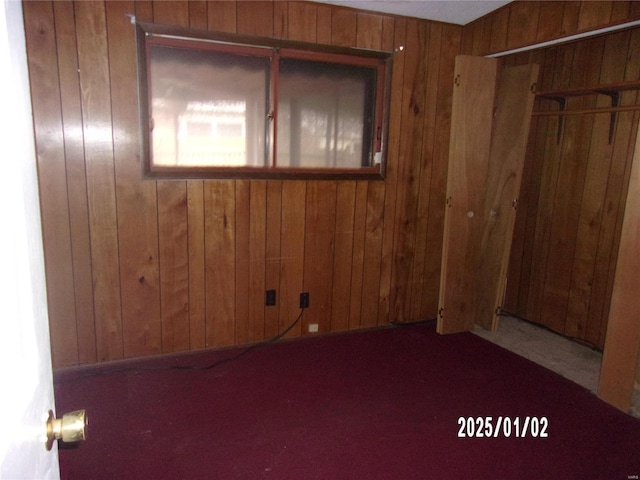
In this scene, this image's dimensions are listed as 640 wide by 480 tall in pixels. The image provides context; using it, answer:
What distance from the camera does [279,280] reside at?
3061mm

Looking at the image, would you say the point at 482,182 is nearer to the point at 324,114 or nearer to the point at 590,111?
the point at 590,111

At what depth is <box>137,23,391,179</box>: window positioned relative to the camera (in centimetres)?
260

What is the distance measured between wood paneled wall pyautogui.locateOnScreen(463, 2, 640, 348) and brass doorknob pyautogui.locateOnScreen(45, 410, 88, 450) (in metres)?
2.89

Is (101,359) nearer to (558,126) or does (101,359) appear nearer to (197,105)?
(197,105)

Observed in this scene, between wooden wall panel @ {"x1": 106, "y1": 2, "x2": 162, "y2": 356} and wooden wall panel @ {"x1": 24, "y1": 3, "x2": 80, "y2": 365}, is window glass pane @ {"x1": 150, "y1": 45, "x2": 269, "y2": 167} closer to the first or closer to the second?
wooden wall panel @ {"x1": 106, "y1": 2, "x2": 162, "y2": 356}

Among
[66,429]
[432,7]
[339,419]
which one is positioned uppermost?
[432,7]

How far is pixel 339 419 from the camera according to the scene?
2.24 m

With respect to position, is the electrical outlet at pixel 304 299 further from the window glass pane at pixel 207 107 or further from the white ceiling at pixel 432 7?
the white ceiling at pixel 432 7

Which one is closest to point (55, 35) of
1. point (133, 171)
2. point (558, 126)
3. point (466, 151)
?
point (133, 171)

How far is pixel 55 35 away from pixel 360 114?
6.12 ft

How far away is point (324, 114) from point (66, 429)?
8.69ft

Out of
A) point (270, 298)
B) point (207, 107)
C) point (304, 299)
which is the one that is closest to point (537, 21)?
point (207, 107)

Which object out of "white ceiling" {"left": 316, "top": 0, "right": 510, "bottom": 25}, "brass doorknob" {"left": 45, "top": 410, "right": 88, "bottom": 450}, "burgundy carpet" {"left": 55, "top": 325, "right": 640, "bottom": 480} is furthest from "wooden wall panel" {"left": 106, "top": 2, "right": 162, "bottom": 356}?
"brass doorknob" {"left": 45, "top": 410, "right": 88, "bottom": 450}

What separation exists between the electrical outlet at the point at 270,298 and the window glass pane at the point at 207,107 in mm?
871
